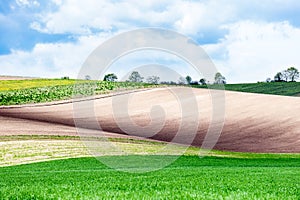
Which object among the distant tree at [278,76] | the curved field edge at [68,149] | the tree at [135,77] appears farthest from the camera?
the distant tree at [278,76]

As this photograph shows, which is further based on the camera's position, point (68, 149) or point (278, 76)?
point (278, 76)

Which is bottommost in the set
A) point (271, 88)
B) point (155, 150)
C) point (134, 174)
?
point (155, 150)

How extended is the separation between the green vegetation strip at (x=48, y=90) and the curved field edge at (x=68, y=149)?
28074 mm

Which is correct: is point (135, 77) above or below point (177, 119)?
above

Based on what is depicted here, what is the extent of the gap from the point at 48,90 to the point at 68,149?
42.9m

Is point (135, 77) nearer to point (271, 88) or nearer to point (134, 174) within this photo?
point (271, 88)

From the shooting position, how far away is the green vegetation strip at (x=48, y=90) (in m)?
77.6

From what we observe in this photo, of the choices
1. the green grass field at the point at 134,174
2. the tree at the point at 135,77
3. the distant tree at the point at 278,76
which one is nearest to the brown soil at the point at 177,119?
the tree at the point at 135,77

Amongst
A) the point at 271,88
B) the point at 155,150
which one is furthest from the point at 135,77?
the point at 271,88

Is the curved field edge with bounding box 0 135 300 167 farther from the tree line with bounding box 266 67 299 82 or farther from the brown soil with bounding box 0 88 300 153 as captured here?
the tree line with bounding box 266 67 299 82

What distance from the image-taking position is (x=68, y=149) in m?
43.5

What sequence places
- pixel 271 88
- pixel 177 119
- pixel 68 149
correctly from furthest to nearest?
pixel 271 88 < pixel 177 119 < pixel 68 149

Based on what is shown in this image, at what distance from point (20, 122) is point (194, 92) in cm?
2901

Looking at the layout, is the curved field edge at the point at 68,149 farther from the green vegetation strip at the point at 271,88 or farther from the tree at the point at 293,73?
the tree at the point at 293,73
